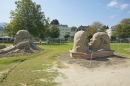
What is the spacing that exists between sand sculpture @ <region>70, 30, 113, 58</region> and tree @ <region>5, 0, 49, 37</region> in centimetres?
3097

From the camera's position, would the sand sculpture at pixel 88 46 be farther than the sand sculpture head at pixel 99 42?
No

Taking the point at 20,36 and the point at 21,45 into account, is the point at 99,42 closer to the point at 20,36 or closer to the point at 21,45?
the point at 21,45

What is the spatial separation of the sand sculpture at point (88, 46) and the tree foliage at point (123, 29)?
48.8 metres

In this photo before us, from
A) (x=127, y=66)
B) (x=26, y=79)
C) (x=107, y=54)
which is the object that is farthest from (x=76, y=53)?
(x=26, y=79)

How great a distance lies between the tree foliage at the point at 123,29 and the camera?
60.2 m

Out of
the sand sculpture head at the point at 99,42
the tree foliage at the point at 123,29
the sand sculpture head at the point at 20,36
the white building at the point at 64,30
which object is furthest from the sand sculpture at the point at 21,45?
the white building at the point at 64,30

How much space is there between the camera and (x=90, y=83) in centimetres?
762

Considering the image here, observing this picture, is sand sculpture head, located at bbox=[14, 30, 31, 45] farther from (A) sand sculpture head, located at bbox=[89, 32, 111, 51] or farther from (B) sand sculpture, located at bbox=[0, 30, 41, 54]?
(A) sand sculpture head, located at bbox=[89, 32, 111, 51]

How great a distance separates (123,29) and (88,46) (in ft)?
166

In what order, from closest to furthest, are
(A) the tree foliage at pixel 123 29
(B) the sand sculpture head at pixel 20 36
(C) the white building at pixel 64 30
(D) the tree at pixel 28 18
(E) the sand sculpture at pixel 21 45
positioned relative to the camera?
(E) the sand sculpture at pixel 21 45 < (B) the sand sculpture head at pixel 20 36 < (D) the tree at pixel 28 18 < (A) the tree foliage at pixel 123 29 < (C) the white building at pixel 64 30

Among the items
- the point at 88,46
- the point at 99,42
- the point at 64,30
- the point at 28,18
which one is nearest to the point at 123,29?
the point at 28,18

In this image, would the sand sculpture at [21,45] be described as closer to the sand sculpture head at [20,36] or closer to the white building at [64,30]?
the sand sculpture head at [20,36]

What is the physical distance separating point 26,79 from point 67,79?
7.33ft

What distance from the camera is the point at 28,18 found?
44812mm
